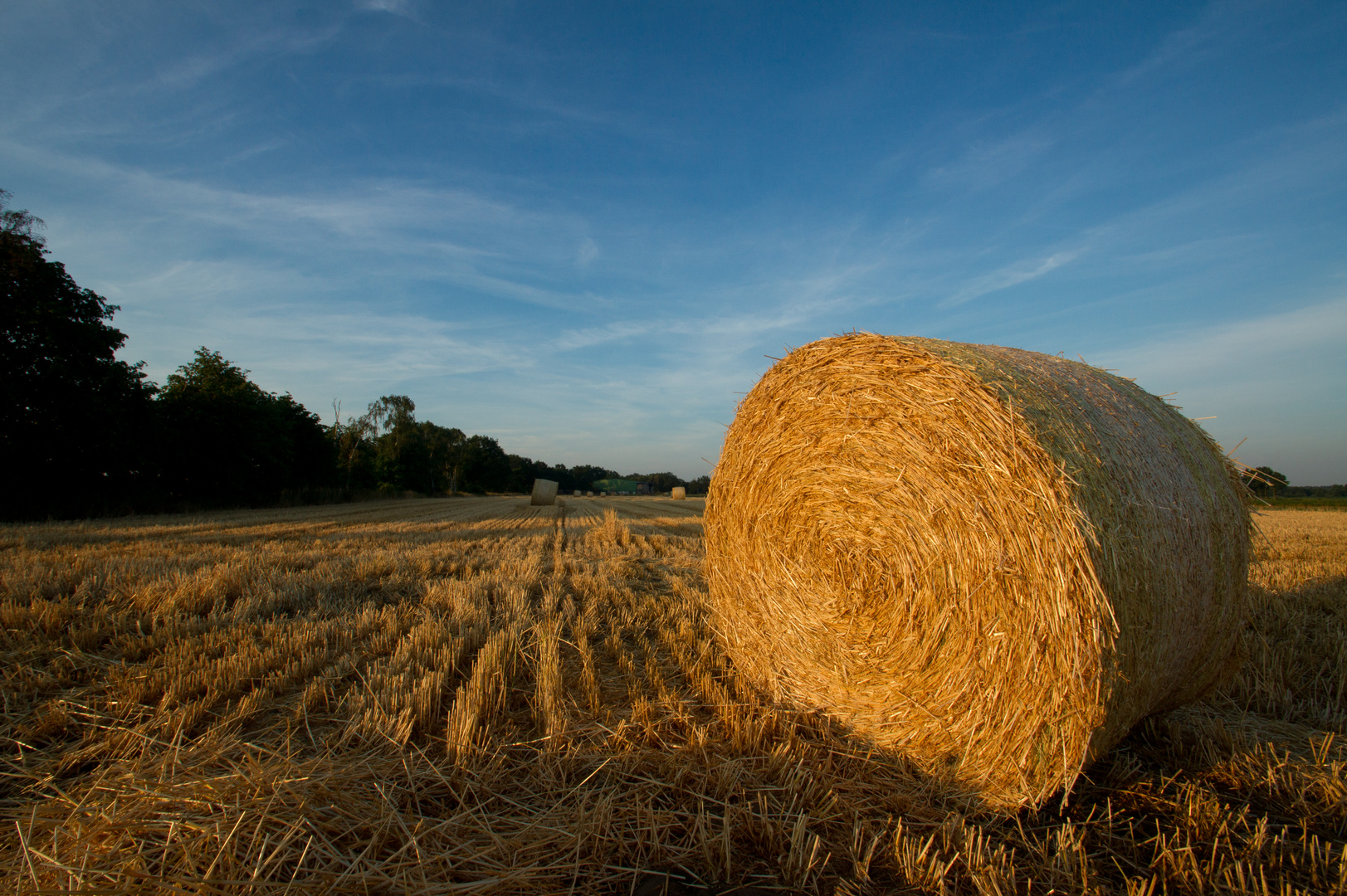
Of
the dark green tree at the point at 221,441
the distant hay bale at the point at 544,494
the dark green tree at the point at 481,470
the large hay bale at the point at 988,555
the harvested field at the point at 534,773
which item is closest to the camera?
the harvested field at the point at 534,773

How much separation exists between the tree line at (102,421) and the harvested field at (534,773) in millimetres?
16011

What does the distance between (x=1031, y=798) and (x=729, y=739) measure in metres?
1.29

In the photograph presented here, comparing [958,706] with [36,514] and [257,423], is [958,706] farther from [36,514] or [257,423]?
[257,423]

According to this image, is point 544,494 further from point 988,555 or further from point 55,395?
point 988,555

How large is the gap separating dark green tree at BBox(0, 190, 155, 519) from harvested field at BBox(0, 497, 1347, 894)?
15.8 m

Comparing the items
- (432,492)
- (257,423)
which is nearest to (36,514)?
(257,423)

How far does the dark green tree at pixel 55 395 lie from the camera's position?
1489 centimetres

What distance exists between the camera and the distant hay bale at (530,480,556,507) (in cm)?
2855

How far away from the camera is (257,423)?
86.2 feet

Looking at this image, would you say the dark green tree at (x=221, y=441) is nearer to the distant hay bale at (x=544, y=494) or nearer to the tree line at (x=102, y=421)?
the tree line at (x=102, y=421)

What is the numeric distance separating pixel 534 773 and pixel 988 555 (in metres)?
2.22

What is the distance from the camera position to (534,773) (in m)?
2.39

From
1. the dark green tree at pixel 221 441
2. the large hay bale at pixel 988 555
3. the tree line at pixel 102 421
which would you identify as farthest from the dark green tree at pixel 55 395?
the large hay bale at pixel 988 555

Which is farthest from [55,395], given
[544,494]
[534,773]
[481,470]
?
[481,470]
